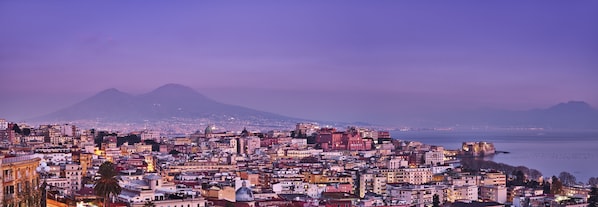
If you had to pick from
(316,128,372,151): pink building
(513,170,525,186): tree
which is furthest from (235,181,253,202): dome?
(316,128,372,151): pink building

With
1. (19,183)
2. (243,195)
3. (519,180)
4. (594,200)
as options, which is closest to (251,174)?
(243,195)

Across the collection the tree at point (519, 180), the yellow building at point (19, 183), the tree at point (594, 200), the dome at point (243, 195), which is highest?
the yellow building at point (19, 183)

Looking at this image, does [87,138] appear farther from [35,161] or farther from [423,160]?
[35,161]

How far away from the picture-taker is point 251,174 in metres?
40.8

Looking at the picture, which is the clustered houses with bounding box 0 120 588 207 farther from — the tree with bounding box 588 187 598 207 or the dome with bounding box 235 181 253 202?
the tree with bounding box 588 187 598 207

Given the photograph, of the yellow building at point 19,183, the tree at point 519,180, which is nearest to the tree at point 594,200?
the tree at point 519,180

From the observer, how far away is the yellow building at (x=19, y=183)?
11266 millimetres

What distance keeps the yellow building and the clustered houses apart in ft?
0.06

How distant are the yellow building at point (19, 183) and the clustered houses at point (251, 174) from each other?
0.06 ft

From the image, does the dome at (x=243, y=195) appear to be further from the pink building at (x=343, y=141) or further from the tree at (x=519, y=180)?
the pink building at (x=343, y=141)

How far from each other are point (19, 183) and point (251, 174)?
1148 inches

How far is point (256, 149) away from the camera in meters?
67.1

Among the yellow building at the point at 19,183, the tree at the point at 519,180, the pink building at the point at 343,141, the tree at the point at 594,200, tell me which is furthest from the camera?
the pink building at the point at 343,141

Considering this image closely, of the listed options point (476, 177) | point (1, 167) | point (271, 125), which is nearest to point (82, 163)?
point (476, 177)
